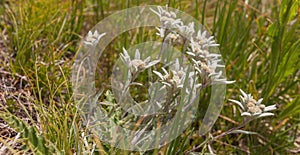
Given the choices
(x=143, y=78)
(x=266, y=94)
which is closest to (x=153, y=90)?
(x=143, y=78)

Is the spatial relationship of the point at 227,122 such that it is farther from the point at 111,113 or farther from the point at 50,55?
the point at 50,55

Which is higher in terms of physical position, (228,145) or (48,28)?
(48,28)

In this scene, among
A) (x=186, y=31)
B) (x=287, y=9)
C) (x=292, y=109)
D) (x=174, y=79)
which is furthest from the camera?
(x=292, y=109)

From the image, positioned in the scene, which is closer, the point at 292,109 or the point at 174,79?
the point at 174,79

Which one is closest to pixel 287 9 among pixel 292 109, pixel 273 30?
pixel 273 30

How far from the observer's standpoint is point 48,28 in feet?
6.61

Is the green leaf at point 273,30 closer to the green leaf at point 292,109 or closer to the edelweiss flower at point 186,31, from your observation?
the green leaf at point 292,109

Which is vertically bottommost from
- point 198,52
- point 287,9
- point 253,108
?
point 253,108

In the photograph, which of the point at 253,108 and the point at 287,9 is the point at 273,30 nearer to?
the point at 287,9

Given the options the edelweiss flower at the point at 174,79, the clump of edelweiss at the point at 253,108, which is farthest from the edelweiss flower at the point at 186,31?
the clump of edelweiss at the point at 253,108

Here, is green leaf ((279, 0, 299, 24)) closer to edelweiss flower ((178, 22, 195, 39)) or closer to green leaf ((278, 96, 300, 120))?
green leaf ((278, 96, 300, 120))

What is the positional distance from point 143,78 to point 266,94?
0.50 m

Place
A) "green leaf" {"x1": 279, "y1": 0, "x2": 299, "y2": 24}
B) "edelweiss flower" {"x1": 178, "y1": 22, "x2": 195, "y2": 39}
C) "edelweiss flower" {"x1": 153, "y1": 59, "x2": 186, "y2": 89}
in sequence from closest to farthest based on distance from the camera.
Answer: "edelweiss flower" {"x1": 153, "y1": 59, "x2": 186, "y2": 89}
"edelweiss flower" {"x1": 178, "y1": 22, "x2": 195, "y2": 39}
"green leaf" {"x1": 279, "y1": 0, "x2": 299, "y2": 24}

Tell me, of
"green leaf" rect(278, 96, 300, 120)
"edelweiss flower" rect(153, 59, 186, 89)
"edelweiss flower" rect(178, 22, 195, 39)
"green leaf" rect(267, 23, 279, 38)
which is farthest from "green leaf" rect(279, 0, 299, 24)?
"edelweiss flower" rect(153, 59, 186, 89)
